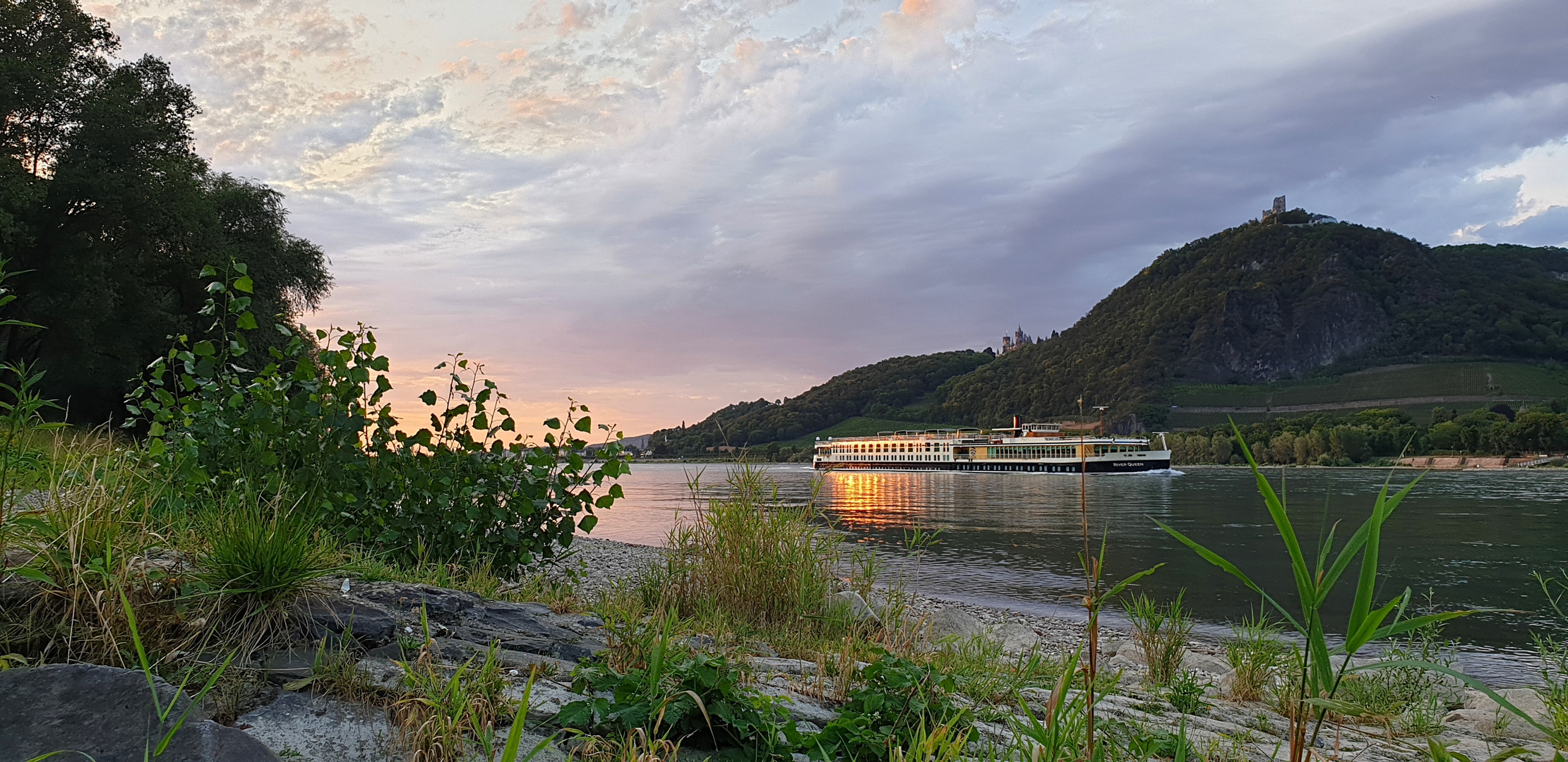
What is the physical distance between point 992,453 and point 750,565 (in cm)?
8640

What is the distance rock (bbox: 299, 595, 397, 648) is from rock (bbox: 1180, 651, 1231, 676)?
26.0 ft

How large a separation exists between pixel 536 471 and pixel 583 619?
2.27 m

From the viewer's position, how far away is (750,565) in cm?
579

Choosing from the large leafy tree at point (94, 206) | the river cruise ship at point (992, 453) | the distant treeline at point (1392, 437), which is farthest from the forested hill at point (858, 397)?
the large leafy tree at point (94, 206)

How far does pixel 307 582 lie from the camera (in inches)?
118

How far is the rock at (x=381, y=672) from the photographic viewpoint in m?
2.62

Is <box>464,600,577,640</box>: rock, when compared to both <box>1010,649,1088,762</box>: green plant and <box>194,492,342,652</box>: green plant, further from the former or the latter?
<box>1010,649,1088,762</box>: green plant

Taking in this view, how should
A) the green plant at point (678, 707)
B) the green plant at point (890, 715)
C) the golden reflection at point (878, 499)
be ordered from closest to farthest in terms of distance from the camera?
the green plant at point (678, 707) → the green plant at point (890, 715) → the golden reflection at point (878, 499)

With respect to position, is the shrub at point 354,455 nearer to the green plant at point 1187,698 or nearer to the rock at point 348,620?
the rock at point 348,620

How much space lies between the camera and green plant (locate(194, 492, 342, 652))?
2.77m

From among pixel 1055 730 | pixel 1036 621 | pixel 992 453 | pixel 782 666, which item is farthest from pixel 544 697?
pixel 992 453

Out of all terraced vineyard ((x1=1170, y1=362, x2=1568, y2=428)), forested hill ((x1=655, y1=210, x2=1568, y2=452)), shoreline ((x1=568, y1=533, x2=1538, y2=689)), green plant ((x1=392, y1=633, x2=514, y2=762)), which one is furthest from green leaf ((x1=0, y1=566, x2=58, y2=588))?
terraced vineyard ((x1=1170, y1=362, x2=1568, y2=428))

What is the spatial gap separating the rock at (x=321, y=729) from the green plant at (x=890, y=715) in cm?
131

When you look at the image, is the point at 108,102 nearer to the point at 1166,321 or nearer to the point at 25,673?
the point at 25,673
